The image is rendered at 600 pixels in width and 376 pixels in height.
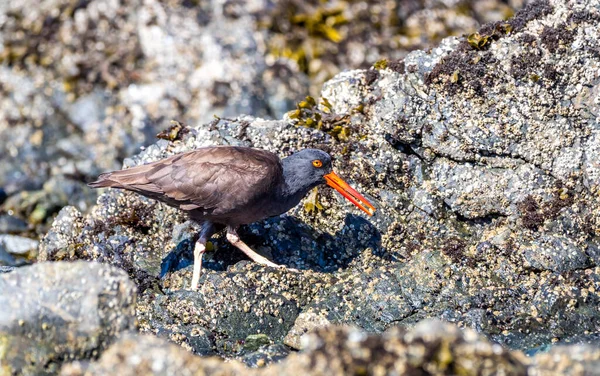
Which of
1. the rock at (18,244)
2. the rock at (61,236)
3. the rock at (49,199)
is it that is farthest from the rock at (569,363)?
the rock at (49,199)

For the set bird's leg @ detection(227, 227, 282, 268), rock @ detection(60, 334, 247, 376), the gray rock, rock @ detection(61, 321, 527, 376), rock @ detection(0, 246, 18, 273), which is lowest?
rock @ detection(60, 334, 247, 376)

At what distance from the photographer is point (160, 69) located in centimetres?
1241

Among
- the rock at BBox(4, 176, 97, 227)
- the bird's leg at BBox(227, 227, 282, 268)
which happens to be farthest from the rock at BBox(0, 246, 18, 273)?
the bird's leg at BBox(227, 227, 282, 268)

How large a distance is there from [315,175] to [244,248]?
0.97 meters

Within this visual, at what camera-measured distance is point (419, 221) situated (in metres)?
6.69

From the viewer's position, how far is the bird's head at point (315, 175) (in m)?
6.54

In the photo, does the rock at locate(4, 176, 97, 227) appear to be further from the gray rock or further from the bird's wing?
the gray rock

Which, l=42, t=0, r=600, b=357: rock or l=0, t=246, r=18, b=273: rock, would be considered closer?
l=42, t=0, r=600, b=357: rock

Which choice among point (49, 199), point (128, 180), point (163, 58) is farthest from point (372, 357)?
point (163, 58)

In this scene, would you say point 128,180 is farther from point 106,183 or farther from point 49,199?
point 49,199

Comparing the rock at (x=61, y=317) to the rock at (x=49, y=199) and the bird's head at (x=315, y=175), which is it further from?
the rock at (x=49, y=199)

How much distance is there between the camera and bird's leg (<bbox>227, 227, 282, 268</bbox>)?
6.33m

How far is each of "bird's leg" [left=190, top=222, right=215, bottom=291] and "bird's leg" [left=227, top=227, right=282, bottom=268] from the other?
7.4 inches

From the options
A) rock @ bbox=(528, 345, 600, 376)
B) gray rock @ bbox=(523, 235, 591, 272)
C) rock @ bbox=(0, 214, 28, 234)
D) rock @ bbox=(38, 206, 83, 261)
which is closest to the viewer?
rock @ bbox=(528, 345, 600, 376)
